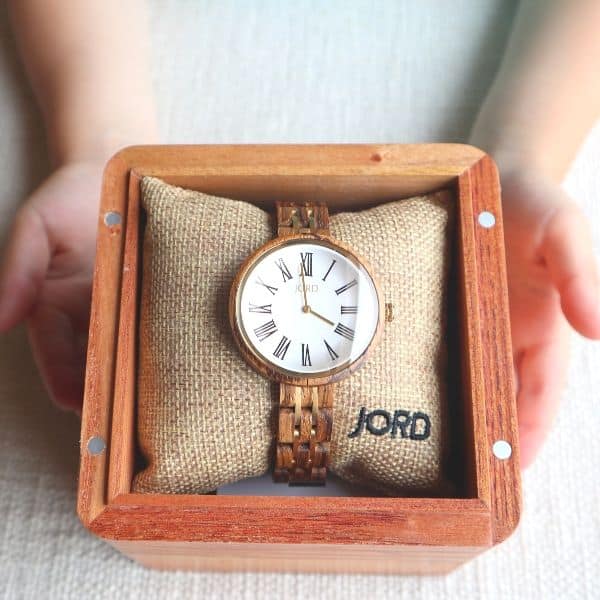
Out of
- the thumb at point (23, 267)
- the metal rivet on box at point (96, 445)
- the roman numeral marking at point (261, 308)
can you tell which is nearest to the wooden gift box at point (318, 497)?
the metal rivet on box at point (96, 445)

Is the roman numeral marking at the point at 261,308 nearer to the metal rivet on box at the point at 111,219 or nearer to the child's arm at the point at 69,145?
the metal rivet on box at the point at 111,219

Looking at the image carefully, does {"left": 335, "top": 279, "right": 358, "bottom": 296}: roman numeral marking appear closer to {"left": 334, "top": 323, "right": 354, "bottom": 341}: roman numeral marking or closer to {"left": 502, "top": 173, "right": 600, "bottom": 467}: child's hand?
{"left": 334, "top": 323, "right": 354, "bottom": 341}: roman numeral marking

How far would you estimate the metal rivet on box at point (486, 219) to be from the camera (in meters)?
0.61

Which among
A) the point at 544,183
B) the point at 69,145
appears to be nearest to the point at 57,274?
the point at 69,145

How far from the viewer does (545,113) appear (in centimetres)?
88

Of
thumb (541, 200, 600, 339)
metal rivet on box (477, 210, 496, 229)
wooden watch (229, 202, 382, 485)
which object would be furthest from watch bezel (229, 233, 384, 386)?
thumb (541, 200, 600, 339)

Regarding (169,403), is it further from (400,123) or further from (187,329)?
(400,123)

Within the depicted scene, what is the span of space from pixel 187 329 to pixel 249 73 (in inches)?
21.1

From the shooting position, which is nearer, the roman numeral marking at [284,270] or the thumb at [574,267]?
the roman numeral marking at [284,270]

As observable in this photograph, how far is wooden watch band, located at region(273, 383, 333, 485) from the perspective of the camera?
1.87 ft

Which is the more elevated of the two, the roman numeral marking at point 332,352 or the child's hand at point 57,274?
the roman numeral marking at point 332,352

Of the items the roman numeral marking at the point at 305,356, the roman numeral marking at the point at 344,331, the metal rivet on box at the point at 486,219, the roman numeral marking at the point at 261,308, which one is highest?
the metal rivet on box at the point at 486,219

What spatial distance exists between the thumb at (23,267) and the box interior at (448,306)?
0.21m

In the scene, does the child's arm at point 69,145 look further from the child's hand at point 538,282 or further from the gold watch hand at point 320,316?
the child's hand at point 538,282
